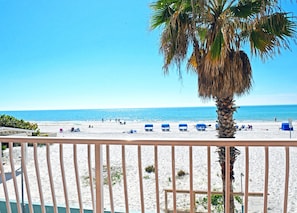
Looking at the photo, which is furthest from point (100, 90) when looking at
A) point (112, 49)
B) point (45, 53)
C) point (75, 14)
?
point (75, 14)

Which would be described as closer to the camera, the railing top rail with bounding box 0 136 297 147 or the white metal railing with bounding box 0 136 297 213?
the railing top rail with bounding box 0 136 297 147

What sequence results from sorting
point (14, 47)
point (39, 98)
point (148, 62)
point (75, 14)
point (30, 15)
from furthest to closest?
point (39, 98) → point (148, 62) → point (14, 47) → point (75, 14) → point (30, 15)

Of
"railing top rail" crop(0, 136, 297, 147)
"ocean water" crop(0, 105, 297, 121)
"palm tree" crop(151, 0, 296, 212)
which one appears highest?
"palm tree" crop(151, 0, 296, 212)

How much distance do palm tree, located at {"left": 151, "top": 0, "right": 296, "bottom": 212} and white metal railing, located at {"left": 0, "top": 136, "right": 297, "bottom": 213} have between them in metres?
1.08

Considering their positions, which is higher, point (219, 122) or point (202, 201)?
point (219, 122)

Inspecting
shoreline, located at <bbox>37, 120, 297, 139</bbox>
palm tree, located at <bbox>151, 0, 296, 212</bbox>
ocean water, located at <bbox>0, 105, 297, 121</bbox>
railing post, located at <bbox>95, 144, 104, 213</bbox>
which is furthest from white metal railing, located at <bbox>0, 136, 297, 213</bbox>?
ocean water, located at <bbox>0, 105, 297, 121</bbox>

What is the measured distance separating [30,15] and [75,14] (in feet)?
4.89

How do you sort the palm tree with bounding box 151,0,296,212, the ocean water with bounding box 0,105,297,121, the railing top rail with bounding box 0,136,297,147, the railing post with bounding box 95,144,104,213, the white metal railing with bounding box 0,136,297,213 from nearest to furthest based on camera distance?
1. the railing top rail with bounding box 0,136,297,147
2. the white metal railing with bounding box 0,136,297,213
3. the railing post with bounding box 95,144,104,213
4. the palm tree with bounding box 151,0,296,212
5. the ocean water with bounding box 0,105,297,121

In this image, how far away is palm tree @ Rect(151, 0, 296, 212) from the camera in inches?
128

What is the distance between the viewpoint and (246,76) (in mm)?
3816

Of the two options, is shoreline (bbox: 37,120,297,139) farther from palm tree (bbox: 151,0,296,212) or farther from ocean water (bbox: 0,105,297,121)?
ocean water (bbox: 0,105,297,121)

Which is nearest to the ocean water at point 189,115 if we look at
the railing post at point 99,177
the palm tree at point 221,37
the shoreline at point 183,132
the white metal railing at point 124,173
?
the shoreline at point 183,132

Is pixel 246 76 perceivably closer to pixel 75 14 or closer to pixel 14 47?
pixel 75 14

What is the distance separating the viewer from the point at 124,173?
1544mm
